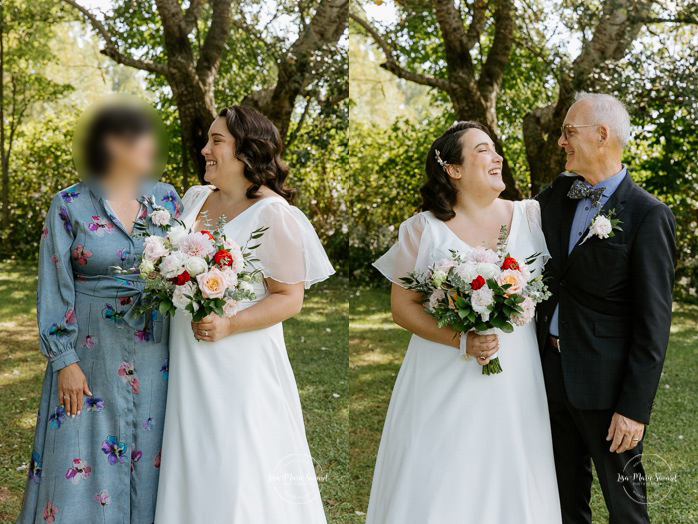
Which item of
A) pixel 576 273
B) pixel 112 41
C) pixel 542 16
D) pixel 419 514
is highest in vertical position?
pixel 542 16

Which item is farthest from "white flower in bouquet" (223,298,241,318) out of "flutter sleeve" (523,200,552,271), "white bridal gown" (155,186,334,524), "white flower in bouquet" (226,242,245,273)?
"flutter sleeve" (523,200,552,271)

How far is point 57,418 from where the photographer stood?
9.48 ft

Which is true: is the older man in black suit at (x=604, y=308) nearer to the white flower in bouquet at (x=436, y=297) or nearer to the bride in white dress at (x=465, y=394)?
the bride in white dress at (x=465, y=394)

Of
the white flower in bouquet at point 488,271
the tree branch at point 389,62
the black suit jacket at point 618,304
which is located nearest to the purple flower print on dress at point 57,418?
the white flower in bouquet at point 488,271

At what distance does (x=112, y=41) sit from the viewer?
626 cm

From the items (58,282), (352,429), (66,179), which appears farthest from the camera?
(66,179)

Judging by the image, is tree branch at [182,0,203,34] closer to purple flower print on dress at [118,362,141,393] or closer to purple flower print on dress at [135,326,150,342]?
purple flower print on dress at [135,326,150,342]

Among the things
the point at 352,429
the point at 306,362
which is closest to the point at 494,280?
the point at 352,429

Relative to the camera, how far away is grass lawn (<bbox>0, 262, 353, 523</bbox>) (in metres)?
4.61

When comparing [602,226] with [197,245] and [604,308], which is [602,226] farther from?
[197,245]

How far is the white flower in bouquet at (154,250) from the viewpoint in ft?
8.71

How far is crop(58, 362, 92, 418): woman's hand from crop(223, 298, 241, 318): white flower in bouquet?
0.65m

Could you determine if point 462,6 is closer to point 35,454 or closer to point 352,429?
point 352,429

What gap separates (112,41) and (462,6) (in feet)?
9.61
